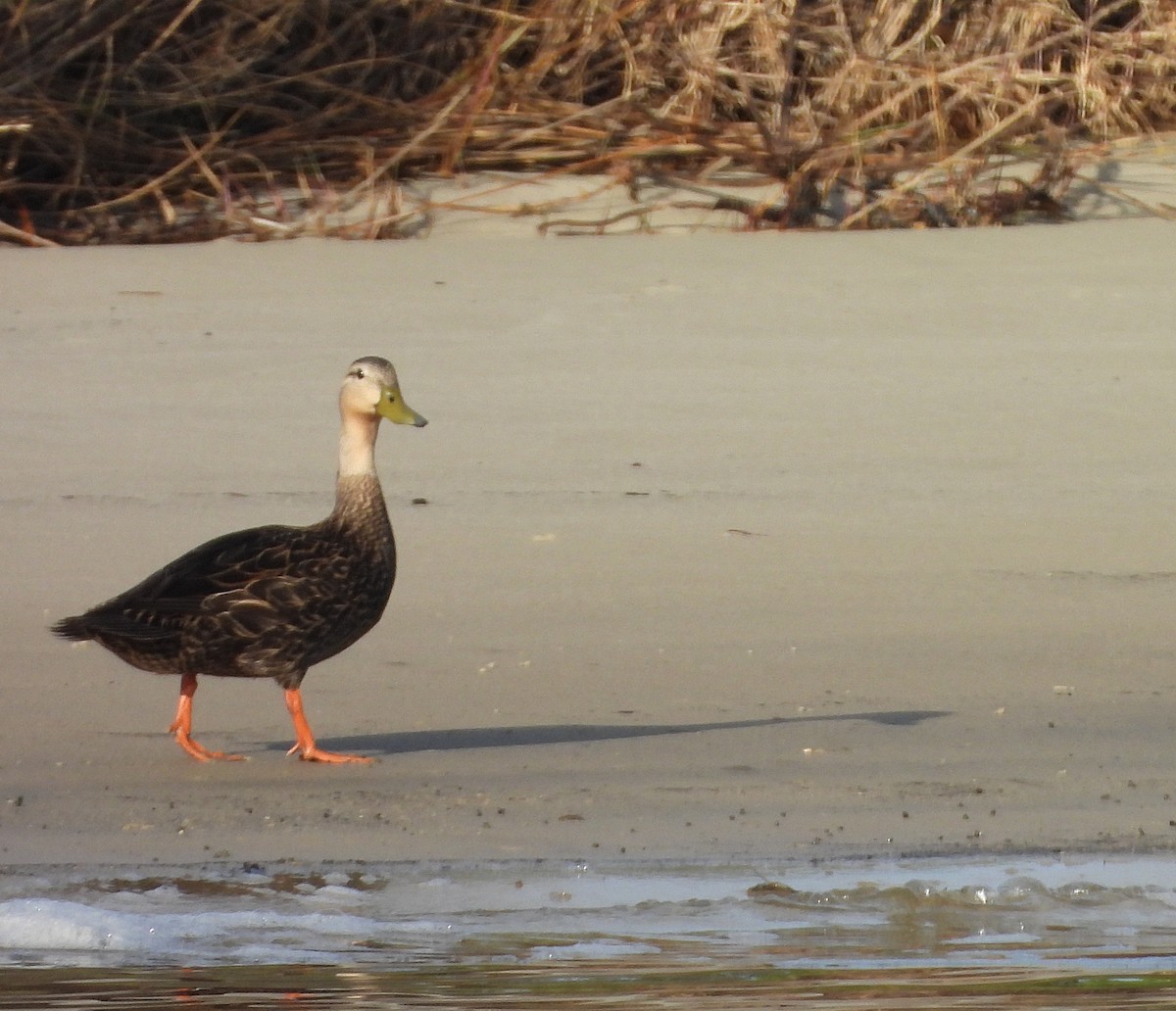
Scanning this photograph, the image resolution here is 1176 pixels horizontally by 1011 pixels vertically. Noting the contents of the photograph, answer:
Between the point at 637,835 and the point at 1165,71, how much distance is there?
6408 mm

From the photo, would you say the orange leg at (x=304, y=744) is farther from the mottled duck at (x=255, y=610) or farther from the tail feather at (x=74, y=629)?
the tail feather at (x=74, y=629)

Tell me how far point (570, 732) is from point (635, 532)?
1406 mm

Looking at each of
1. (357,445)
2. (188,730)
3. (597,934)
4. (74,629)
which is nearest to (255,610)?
(188,730)

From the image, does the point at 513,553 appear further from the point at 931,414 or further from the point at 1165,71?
the point at 1165,71

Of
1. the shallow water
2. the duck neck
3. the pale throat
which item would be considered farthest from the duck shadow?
the shallow water

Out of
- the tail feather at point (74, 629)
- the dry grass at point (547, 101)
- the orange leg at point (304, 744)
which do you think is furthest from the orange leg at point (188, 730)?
the dry grass at point (547, 101)

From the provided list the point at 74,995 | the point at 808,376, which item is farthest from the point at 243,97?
the point at 74,995

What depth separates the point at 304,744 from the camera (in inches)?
196

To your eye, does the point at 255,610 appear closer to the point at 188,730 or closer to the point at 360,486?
the point at 188,730

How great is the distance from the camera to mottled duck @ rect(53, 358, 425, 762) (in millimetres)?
5082

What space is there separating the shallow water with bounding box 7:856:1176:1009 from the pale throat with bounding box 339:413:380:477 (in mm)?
1533

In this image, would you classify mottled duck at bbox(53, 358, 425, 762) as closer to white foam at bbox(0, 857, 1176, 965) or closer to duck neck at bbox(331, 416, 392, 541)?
duck neck at bbox(331, 416, 392, 541)

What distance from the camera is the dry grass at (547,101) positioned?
30.1 ft

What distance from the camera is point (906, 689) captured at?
5.28 metres
